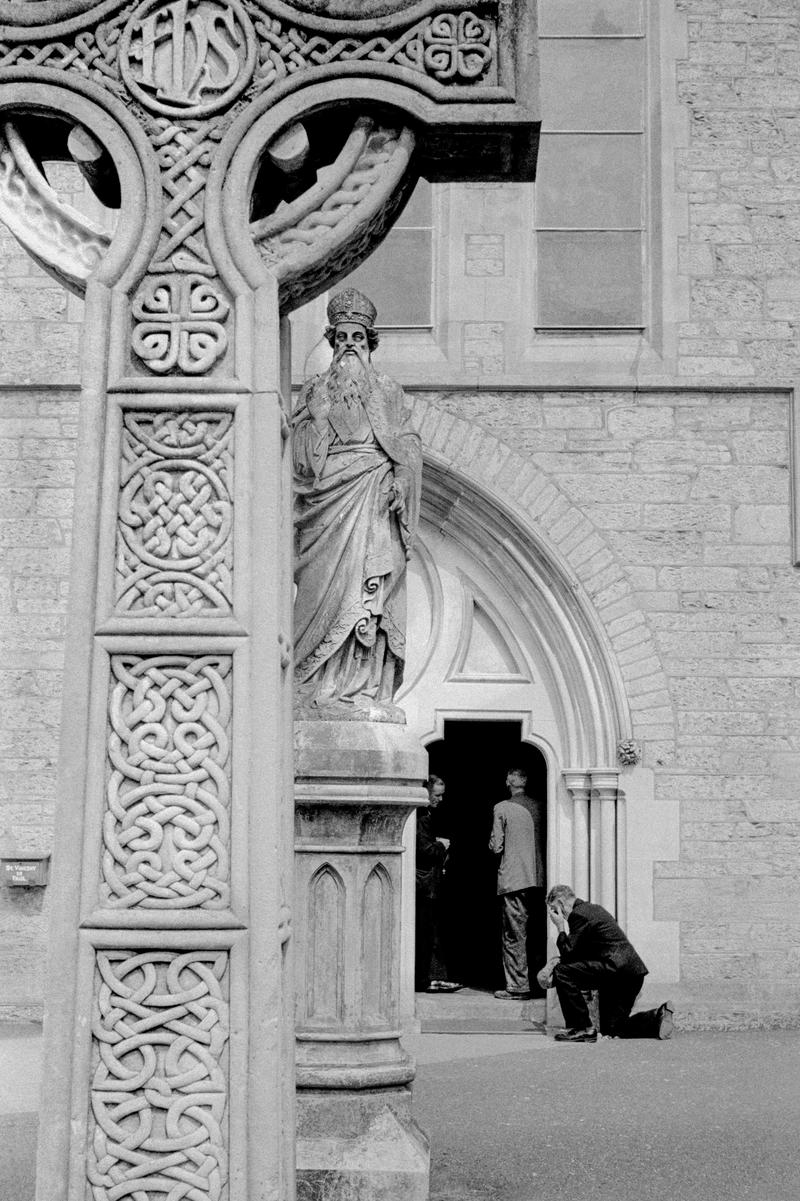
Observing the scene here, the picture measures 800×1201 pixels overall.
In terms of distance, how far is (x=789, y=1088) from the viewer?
6629 mm

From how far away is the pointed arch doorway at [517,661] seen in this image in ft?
32.0

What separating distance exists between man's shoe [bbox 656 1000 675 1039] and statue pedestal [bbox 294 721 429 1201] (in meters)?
4.68

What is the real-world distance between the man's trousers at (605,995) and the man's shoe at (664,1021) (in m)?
0.02

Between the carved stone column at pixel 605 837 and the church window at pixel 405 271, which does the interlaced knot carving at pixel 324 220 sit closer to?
the carved stone column at pixel 605 837

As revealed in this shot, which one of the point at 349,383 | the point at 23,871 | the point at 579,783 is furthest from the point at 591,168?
the point at 349,383

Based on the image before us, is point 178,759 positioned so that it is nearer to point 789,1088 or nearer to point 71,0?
point 71,0

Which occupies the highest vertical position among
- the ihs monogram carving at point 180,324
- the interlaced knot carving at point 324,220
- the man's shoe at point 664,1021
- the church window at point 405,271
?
the church window at point 405,271

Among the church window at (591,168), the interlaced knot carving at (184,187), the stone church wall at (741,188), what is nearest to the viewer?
the interlaced knot carving at (184,187)

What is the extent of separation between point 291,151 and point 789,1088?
5.14m

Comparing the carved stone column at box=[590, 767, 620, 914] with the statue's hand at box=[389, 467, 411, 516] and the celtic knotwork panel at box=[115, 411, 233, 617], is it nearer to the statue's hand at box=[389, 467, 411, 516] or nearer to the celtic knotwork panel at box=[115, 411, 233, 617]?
the statue's hand at box=[389, 467, 411, 516]

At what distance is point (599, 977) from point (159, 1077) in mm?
6291

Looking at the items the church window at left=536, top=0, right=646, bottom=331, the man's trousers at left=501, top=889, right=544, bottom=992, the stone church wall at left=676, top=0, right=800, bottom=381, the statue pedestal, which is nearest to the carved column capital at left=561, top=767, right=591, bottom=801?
the man's trousers at left=501, top=889, right=544, bottom=992

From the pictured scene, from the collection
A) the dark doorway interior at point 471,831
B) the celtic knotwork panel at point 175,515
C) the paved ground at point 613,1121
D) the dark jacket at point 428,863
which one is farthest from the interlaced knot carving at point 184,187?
the dark doorway interior at point 471,831

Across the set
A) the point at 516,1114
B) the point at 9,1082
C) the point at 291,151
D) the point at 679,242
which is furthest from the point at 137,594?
the point at 679,242
